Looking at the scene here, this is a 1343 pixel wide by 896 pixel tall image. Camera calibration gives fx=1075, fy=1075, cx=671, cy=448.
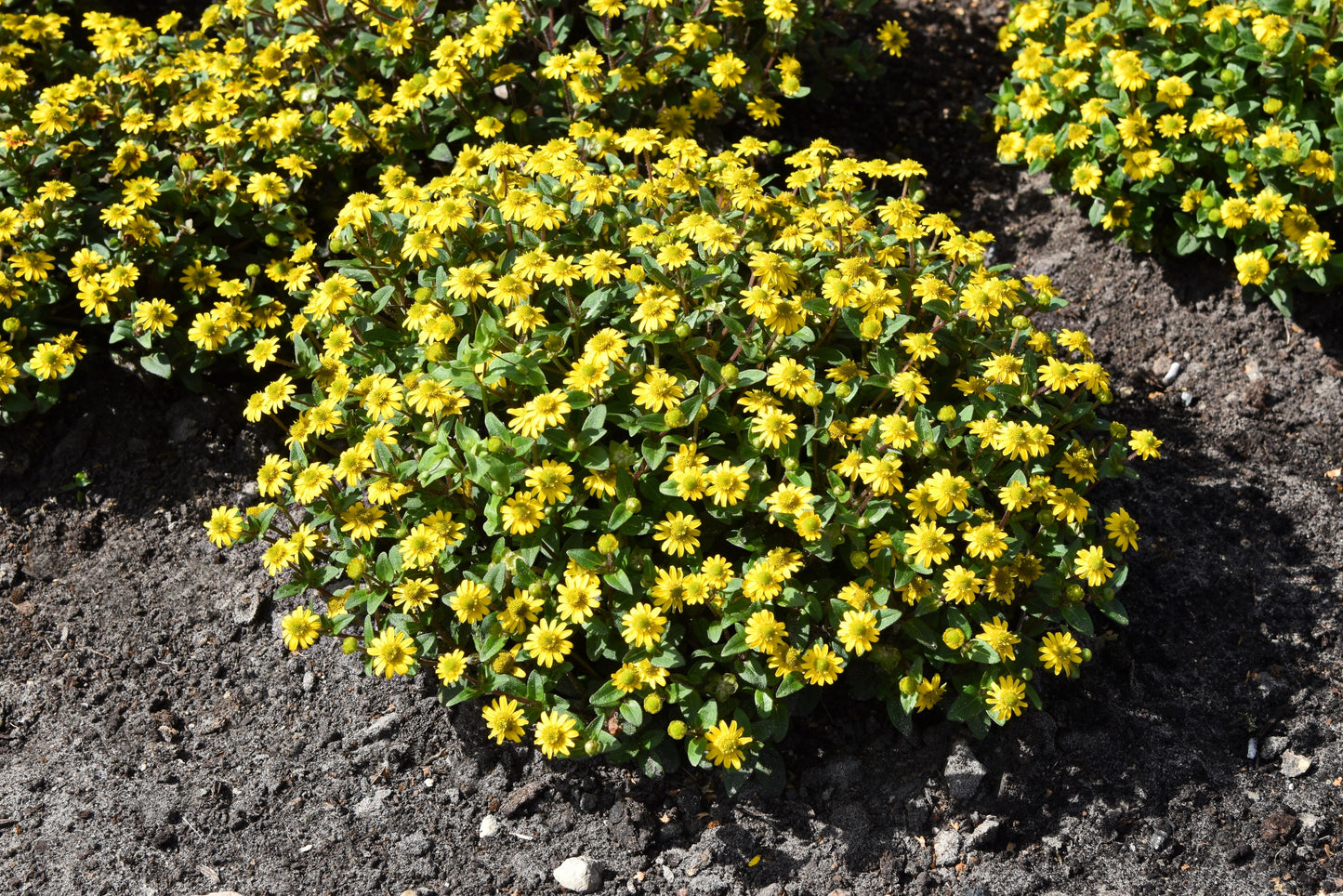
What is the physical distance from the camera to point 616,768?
3316 mm

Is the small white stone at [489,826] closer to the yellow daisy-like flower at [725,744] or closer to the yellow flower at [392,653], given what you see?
the yellow flower at [392,653]

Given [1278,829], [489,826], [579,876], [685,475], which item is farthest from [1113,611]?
[489,826]

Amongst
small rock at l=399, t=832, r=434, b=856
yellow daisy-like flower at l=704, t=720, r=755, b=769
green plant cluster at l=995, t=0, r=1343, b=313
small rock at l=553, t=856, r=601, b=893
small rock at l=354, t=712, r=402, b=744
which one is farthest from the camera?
green plant cluster at l=995, t=0, r=1343, b=313

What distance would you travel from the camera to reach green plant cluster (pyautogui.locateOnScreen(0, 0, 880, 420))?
3887 millimetres

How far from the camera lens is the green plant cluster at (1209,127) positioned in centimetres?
405

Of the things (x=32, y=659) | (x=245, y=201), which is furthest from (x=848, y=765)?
(x=245, y=201)

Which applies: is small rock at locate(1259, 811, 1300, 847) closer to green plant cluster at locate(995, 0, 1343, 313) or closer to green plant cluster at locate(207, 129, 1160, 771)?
green plant cluster at locate(207, 129, 1160, 771)

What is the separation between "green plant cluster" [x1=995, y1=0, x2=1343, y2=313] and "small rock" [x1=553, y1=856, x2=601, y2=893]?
124 inches

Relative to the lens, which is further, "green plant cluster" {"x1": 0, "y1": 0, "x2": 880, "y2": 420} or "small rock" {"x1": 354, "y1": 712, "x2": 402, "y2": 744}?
"green plant cluster" {"x1": 0, "y1": 0, "x2": 880, "y2": 420}

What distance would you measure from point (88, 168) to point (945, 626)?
3.66 meters

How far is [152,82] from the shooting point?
4.41 meters

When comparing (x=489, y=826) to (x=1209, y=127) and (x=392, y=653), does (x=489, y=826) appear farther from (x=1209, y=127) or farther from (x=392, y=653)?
(x=1209, y=127)

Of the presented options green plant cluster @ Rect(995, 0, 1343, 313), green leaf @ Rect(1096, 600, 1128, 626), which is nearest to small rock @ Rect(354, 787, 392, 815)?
green leaf @ Rect(1096, 600, 1128, 626)

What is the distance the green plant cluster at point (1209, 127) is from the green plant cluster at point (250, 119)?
1169mm
